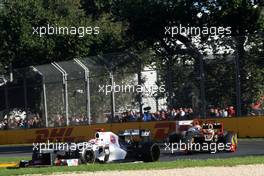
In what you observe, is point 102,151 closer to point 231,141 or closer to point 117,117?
point 231,141

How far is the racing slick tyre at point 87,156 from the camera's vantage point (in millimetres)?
19891

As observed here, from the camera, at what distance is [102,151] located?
2022 cm

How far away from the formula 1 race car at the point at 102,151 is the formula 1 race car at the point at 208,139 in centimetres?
239

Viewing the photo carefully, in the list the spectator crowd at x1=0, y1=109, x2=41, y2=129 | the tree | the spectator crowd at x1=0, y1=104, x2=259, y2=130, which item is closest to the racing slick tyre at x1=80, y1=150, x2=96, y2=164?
the spectator crowd at x1=0, y1=104, x2=259, y2=130

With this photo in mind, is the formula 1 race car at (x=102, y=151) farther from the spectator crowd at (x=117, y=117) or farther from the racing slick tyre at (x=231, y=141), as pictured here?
the spectator crowd at (x=117, y=117)

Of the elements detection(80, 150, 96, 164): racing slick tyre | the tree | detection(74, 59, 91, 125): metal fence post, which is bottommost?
detection(80, 150, 96, 164): racing slick tyre

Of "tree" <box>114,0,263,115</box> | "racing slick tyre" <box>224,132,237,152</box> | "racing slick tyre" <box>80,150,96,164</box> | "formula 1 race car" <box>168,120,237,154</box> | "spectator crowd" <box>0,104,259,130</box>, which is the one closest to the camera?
"racing slick tyre" <box>80,150,96,164</box>

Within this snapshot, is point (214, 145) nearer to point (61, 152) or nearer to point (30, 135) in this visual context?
point (61, 152)

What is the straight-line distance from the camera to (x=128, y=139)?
21.3 m

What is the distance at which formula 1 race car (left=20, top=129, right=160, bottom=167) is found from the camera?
19734 mm

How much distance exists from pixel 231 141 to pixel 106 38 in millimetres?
22605

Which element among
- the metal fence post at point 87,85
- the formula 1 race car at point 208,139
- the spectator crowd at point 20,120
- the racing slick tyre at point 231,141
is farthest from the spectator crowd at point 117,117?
the racing slick tyre at point 231,141

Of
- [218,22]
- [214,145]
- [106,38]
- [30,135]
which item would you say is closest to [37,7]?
[106,38]

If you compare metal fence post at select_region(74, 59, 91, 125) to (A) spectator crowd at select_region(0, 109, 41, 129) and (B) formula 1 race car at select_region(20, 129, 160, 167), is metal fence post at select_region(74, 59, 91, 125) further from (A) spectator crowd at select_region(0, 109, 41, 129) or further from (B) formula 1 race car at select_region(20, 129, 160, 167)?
(B) formula 1 race car at select_region(20, 129, 160, 167)
